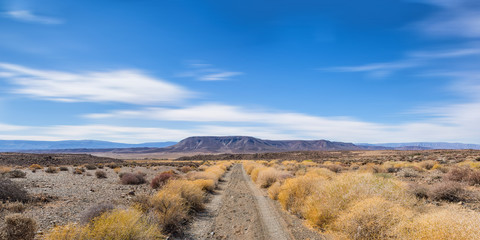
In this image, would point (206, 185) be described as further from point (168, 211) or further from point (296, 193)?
point (168, 211)

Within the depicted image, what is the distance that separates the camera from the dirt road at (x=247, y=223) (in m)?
8.67

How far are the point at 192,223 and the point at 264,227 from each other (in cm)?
292

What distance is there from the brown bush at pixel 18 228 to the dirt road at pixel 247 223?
436cm

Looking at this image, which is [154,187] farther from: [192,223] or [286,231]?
[286,231]

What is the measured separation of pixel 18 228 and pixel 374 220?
843cm

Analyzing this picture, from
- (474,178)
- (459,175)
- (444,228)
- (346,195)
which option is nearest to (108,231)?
(444,228)

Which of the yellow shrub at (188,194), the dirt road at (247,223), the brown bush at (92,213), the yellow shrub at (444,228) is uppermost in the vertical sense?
the yellow shrub at (444,228)

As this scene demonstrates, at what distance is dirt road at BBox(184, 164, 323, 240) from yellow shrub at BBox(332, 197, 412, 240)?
2.08m

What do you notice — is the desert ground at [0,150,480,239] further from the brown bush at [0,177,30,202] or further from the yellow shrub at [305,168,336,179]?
the yellow shrub at [305,168,336,179]

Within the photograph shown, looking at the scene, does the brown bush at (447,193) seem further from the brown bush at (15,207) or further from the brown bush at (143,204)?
the brown bush at (15,207)

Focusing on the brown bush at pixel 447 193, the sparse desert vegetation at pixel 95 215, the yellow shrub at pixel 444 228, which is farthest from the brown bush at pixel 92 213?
the brown bush at pixel 447 193

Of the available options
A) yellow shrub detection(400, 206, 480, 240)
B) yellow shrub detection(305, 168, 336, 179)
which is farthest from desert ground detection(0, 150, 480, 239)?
yellow shrub detection(305, 168, 336, 179)

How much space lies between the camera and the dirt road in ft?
28.5

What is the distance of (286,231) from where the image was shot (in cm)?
885
